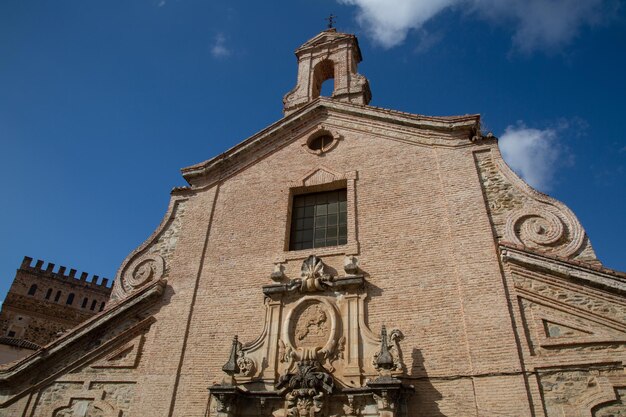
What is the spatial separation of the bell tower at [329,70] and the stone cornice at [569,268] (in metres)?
7.04

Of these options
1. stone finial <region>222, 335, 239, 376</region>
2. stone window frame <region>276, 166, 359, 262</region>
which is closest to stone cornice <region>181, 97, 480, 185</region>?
stone window frame <region>276, 166, 359, 262</region>

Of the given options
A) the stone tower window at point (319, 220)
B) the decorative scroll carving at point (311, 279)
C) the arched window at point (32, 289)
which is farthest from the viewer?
the arched window at point (32, 289)

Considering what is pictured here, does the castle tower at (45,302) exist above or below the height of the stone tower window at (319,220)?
above

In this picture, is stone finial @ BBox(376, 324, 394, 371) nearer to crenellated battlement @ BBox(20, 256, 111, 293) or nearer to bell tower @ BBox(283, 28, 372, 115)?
bell tower @ BBox(283, 28, 372, 115)

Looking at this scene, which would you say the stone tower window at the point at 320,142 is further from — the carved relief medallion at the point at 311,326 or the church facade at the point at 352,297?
the carved relief medallion at the point at 311,326

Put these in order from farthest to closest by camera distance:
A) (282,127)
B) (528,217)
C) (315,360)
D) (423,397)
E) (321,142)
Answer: (282,127) < (321,142) < (528,217) < (315,360) < (423,397)

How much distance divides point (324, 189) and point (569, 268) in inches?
225

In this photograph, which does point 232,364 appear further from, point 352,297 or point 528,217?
point 528,217

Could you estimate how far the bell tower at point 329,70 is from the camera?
13941 mm

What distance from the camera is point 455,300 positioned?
838cm

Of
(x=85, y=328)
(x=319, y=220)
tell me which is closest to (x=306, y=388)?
(x=319, y=220)

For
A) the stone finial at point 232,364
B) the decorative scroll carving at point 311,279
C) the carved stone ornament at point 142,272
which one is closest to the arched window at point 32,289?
the carved stone ornament at point 142,272

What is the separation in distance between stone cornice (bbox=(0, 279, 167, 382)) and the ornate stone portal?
2.77 meters

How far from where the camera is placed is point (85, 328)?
32.9ft
